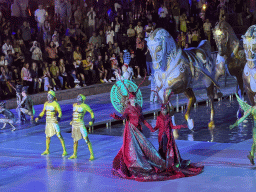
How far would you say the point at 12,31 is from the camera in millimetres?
22797

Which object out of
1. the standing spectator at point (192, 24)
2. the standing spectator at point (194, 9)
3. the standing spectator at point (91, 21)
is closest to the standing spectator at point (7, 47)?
the standing spectator at point (91, 21)

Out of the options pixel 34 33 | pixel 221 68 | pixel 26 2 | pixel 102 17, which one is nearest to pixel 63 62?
pixel 34 33

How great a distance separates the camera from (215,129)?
16.0 m

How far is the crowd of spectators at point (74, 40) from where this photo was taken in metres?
21.3

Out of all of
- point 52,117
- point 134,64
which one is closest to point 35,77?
point 134,64

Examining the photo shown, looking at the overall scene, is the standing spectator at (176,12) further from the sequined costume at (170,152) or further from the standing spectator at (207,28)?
the sequined costume at (170,152)

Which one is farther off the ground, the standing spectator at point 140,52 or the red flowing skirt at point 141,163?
the standing spectator at point 140,52

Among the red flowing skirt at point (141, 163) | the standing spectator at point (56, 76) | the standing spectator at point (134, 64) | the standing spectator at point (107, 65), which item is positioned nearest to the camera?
the red flowing skirt at point (141, 163)

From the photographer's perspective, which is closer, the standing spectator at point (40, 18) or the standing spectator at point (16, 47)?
the standing spectator at point (16, 47)

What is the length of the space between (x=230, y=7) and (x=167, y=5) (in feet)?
16.9

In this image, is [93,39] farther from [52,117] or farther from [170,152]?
[170,152]

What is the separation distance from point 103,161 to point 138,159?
167 cm

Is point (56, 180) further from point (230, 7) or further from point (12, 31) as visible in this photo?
point (230, 7)

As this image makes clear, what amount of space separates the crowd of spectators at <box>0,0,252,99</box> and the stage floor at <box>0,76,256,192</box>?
4.42 meters
